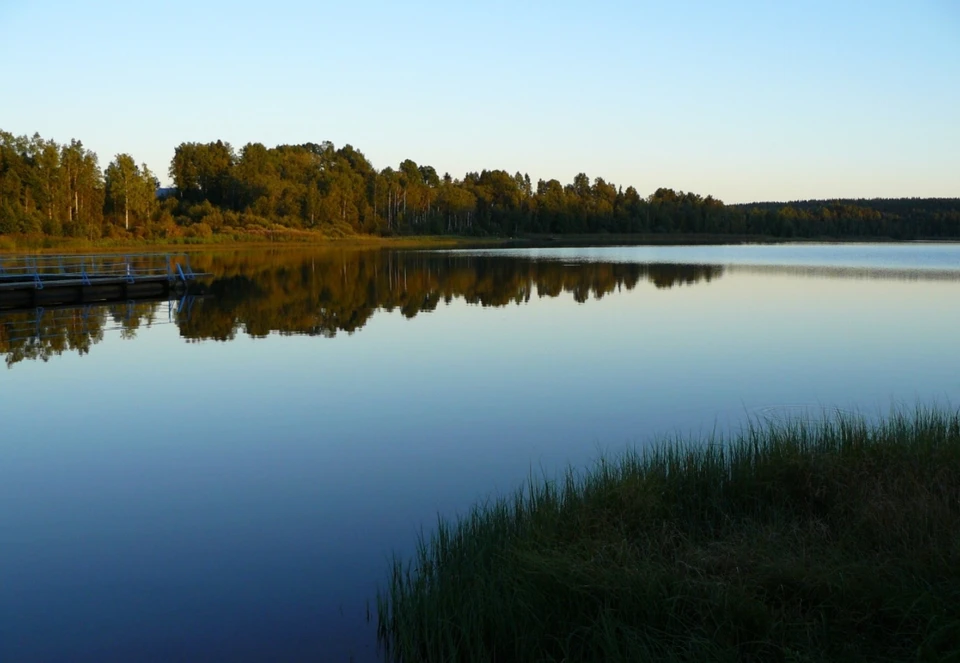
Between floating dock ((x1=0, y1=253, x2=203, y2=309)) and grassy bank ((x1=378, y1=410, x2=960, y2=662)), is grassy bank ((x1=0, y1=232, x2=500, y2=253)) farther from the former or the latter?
grassy bank ((x1=378, y1=410, x2=960, y2=662))

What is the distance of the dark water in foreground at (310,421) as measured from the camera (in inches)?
228

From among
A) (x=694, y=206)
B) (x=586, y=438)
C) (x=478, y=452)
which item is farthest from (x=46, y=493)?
(x=694, y=206)

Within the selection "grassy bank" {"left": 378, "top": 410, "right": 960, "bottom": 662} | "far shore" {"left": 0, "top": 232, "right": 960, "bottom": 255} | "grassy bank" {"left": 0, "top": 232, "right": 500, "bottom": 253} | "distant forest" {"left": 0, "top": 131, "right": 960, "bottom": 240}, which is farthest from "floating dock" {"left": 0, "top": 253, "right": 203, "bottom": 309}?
"distant forest" {"left": 0, "top": 131, "right": 960, "bottom": 240}

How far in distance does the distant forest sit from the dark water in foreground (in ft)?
154

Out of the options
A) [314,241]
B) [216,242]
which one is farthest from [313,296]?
[314,241]

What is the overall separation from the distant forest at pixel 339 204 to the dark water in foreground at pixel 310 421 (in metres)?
47.1

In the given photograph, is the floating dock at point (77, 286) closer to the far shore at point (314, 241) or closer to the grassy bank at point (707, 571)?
the far shore at point (314, 241)

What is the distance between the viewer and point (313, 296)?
1160 inches

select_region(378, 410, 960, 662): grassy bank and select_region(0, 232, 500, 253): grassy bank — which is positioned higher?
select_region(0, 232, 500, 253): grassy bank

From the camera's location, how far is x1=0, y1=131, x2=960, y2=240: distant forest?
2707 inches

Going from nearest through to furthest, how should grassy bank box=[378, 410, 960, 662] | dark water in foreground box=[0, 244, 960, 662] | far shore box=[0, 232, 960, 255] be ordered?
1. grassy bank box=[378, 410, 960, 662]
2. dark water in foreground box=[0, 244, 960, 662]
3. far shore box=[0, 232, 960, 255]

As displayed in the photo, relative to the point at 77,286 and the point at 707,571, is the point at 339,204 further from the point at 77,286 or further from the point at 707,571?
the point at 707,571

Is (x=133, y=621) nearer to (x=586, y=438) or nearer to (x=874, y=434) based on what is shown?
(x=586, y=438)

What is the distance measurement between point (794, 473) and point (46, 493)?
712cm
